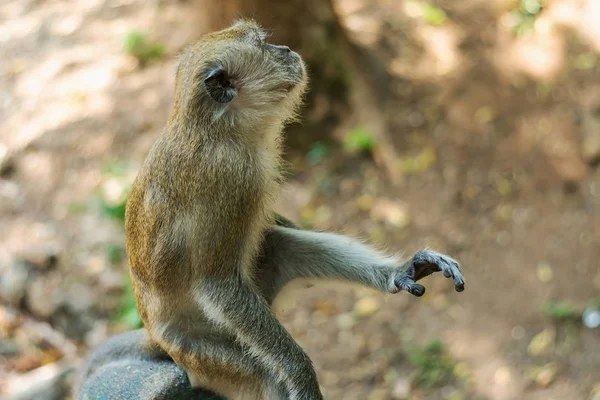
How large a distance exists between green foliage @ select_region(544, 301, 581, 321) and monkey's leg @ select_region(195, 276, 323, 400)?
337 cm

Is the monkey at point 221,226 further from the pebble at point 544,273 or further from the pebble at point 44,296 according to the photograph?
the pebble at point 44,296

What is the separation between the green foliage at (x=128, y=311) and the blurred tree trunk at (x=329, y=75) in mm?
2248

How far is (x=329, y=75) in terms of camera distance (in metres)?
7.29

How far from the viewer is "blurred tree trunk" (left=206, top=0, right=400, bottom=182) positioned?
6.92 meters

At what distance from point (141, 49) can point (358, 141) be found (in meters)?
2.77

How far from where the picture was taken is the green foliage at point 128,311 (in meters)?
5.80

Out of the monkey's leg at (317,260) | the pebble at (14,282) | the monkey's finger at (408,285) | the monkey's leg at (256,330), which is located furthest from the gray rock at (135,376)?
the pebble at (14,282)

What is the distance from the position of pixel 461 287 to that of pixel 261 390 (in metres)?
0.97

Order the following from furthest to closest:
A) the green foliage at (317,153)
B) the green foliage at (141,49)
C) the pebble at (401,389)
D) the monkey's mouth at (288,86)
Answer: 1. the green foliage at (141,49)
2. the green foliage at (317,153)
3. the pebble at (401,389)
4. the monkey's mouth at (288,86)

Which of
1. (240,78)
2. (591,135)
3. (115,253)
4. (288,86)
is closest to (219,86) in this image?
(240,78)

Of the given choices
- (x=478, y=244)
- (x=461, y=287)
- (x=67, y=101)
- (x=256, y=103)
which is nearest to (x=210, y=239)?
(x=256, y=103)

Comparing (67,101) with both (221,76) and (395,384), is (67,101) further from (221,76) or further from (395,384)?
(221,76)

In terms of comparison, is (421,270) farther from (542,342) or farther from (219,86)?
(542,342)

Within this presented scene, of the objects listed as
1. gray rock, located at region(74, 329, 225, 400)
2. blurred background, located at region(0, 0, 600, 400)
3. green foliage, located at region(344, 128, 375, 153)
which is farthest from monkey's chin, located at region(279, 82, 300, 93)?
green foliage, located at region(344, 128, 375, 153)
